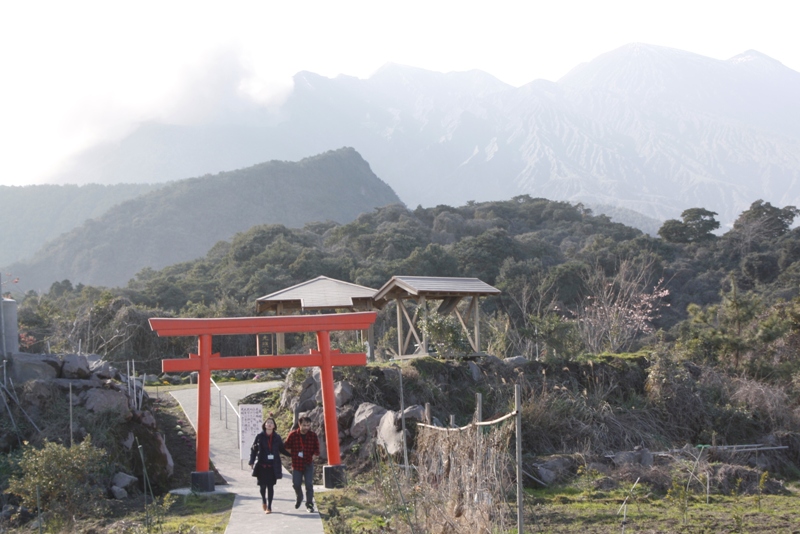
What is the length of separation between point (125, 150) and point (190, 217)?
66473 millimetres

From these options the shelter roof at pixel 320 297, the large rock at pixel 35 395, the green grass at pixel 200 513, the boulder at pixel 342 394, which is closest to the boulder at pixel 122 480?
the green grass at pixel 200 513

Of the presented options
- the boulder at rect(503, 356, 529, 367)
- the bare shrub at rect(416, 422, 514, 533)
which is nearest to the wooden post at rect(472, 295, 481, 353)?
the boulder at rect(503, 356, 529, 367)

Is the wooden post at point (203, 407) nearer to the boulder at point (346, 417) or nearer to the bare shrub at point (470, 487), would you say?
the boulder at point (346, 417)

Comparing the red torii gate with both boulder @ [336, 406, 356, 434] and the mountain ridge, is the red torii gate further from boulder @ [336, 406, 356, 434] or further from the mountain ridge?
the mountain ridge

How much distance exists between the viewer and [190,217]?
3922 inches

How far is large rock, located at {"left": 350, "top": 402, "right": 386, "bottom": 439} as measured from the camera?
14438mm

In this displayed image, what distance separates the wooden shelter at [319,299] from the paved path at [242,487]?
7.95 feet

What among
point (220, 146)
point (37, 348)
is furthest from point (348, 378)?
point (220, 146)

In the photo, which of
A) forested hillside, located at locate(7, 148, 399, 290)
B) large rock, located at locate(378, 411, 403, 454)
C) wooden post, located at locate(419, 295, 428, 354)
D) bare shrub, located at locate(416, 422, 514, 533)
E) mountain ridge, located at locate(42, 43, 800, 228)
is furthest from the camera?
mountain ridge, located at locate(42, 43, 800, 228)

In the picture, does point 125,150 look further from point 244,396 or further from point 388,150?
point 244,396

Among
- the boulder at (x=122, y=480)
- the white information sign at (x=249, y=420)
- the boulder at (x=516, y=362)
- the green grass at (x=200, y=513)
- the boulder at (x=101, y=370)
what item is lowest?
the green grass at (x=200, y=513)

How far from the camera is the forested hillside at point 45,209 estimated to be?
363 ft

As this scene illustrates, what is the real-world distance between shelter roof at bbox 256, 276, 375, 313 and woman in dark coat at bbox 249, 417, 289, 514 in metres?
10.5

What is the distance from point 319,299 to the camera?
72.0 feet
